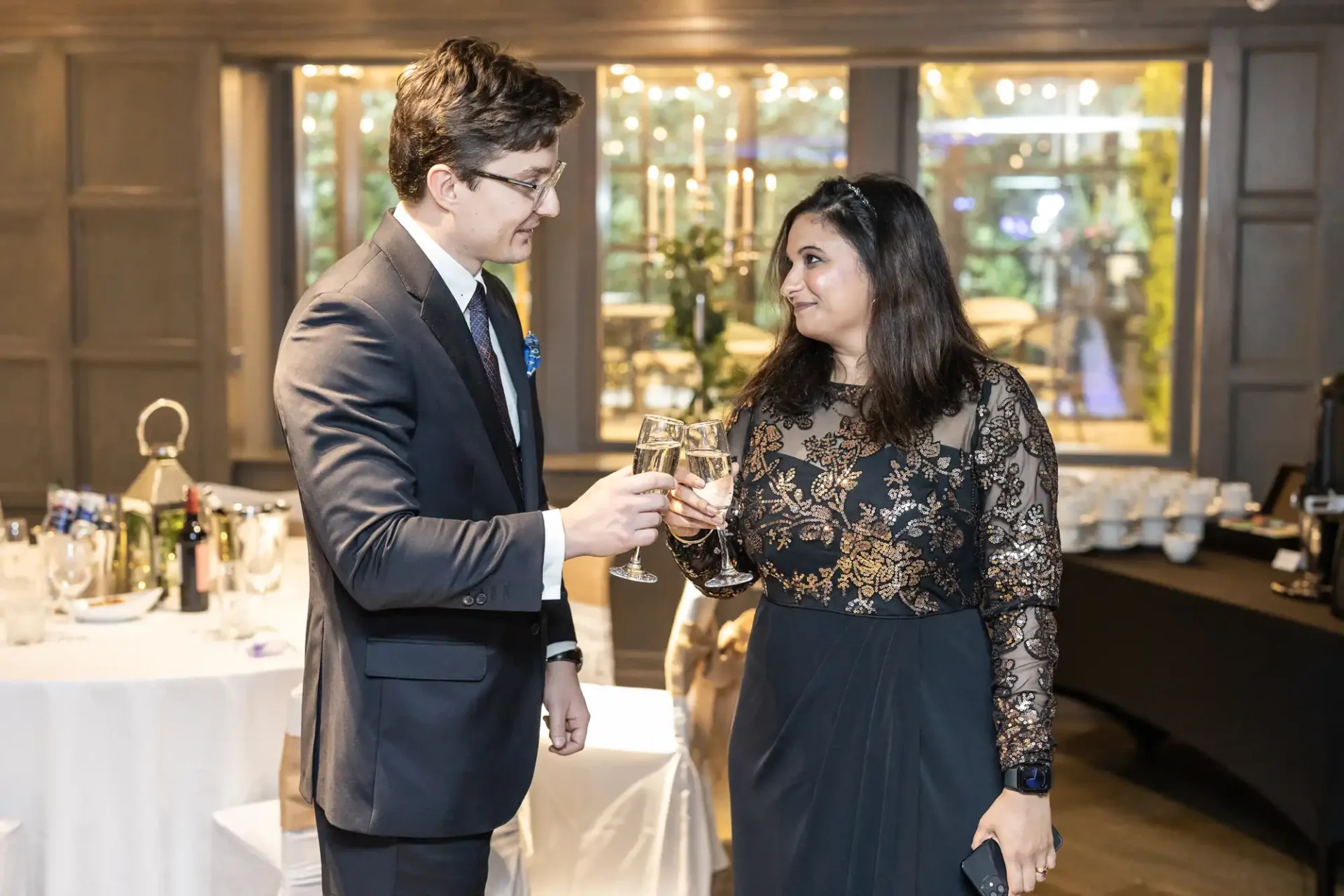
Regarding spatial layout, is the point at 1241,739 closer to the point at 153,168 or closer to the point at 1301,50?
the point at 1301,50

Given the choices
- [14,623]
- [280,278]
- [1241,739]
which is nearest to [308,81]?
[280,278]

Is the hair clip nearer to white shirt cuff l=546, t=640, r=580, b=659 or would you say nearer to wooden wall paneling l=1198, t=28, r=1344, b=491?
white shirt cuff l=546, t=640, r=580, b=659

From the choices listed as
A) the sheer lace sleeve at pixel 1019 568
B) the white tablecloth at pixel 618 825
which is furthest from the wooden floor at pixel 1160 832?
the sheer lace sleeve at pixel 1019 568

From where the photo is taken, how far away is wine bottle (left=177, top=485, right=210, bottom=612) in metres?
3.37

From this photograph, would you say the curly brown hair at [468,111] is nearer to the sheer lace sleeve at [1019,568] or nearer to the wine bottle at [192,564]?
the sheer lace sleeve at [1019,568]

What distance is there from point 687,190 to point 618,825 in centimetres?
422

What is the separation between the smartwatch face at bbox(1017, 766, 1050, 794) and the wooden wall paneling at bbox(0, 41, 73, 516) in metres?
5.13

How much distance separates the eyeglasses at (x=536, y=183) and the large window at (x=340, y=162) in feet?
16.1

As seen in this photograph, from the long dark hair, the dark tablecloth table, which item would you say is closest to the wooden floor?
the dark tablecloth table

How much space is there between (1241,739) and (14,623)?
9.84 feet

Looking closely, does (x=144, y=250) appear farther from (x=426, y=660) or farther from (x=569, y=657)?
(x=426, y=660)

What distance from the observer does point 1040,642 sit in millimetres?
1979

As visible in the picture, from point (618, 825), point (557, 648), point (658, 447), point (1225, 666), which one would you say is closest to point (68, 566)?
point (618, 825)

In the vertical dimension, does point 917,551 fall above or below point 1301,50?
below
